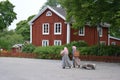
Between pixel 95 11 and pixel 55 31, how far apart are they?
19635 mm

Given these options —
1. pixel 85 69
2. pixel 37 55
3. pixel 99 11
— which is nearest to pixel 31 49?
pixel 37 55

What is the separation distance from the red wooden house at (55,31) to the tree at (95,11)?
1395 cm

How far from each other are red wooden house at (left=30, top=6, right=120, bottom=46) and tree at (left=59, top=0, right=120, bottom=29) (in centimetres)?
1395

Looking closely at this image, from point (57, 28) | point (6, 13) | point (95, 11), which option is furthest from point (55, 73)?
point (6, 13)

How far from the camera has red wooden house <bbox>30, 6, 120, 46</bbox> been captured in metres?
60.0

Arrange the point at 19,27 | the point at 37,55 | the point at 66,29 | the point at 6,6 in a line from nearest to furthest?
1. the point at 37,55
2. the point at 66,29
3. the point at 6,6
4. the point at 19,27

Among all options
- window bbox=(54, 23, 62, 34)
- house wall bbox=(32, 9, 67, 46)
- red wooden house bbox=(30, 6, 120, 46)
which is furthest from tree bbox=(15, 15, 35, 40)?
window bbox=(54, 23, 62, 34)

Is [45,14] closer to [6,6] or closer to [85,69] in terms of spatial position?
[6,6]

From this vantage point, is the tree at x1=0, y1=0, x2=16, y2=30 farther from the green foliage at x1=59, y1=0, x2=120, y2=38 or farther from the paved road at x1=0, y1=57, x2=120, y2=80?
the paved road at x1=0, y1=57, x2=120, y2=80

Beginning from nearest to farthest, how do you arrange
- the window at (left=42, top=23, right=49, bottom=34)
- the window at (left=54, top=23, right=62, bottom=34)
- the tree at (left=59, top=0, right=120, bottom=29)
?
the tree at (left=59, top=0, right=120, bottom=29) < the window at (left=54, top=23, right=62, bottom=34) < the window at (left=42, top=23, right=49, bottom=34)

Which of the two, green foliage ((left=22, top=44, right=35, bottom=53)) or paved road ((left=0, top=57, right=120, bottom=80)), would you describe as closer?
paved road ((left=0, top=57, right=120, bottom=80))

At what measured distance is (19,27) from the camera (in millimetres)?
99188

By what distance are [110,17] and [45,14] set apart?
76.5ft

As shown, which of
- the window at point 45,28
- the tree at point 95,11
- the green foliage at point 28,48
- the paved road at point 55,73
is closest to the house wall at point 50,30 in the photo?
the window at point 45,28
